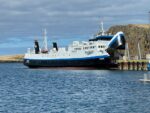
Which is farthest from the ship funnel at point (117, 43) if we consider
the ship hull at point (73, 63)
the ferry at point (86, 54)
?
the ship hull at point (73, 63)

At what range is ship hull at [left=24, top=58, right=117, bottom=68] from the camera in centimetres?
14675

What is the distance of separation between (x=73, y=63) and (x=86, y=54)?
752 centimetres

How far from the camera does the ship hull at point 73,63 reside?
481ft

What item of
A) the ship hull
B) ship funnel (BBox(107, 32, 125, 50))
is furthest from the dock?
ship funnel (BBox(107, 32, 125, 50))

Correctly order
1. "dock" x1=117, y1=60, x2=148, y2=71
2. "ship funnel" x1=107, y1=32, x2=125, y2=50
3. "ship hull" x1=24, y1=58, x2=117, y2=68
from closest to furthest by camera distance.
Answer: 1. "dock" x1=117, y1=60, x2=148, y2=71
2. "ship hull" x1=24, y1=58, x2=117, y2=68
3. "ship funnel" x1=107, y1=32, x2=125, y2=50

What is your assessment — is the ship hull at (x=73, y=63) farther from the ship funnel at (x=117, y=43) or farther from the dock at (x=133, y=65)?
the ship funnel at (x=117, y=43)

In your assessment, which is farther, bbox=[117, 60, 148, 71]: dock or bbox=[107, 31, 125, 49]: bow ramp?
bbox=[107, 31, 125, 49]: bow ramp

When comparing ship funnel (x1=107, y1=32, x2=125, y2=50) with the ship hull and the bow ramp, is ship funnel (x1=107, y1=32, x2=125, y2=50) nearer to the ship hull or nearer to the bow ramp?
the bow ramp

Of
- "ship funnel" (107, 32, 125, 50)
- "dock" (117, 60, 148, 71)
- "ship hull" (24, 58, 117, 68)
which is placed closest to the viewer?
"dock" (117, 60, 148, 71)

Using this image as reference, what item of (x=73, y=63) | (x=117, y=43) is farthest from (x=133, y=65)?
(x=73, y=63)

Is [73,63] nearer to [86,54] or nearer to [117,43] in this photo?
[86,54]

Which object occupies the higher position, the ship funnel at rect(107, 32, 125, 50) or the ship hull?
the ship funnel at rect(107, 32, 125, 50)

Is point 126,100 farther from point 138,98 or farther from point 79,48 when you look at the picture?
point 79,48

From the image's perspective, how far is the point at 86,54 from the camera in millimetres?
151250
